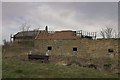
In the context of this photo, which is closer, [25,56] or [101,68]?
[101,68]

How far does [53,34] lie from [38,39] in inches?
125

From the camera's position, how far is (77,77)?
21531 millimetres

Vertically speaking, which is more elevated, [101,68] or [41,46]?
[41,46]

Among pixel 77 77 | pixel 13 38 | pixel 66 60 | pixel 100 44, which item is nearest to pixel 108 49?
pixel 100 44

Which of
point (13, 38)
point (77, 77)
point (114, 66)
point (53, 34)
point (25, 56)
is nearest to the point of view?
point (77, 77)

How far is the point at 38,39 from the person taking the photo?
36.6 m

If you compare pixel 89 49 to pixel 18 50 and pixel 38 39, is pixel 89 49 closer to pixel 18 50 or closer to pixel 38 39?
pixel 38 39

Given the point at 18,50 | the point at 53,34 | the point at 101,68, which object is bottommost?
the point at 101,68

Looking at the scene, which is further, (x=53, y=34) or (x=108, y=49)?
(x=53, y=34)

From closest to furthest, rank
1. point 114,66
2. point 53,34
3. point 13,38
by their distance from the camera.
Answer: point 114,66 < point 53,34 < point 13,38

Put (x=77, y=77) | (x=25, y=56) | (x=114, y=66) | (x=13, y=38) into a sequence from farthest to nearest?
(x=13, y=38) → (x=25, y=56) → (x=114, y=66) → (x=77, y=77)

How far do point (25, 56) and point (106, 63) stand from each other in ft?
36.9

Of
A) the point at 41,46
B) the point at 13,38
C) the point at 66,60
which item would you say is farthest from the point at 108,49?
the point at 13,38

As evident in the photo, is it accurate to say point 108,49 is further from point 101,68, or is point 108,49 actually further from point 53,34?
point 53,34
